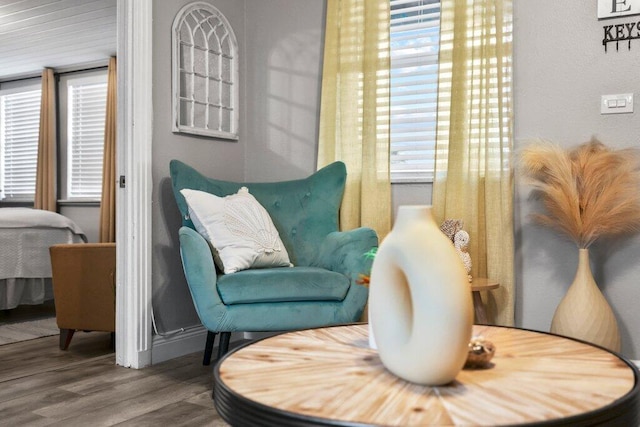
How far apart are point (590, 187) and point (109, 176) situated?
5.03m

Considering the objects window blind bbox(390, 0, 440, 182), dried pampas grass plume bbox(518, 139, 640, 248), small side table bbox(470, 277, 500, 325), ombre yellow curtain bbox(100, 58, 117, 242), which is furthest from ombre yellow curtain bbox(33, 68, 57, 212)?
dried pampas grass plume bbox(518, 139, 640, 248)

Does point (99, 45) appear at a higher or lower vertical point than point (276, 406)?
higher

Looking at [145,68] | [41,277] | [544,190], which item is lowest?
[41,277]

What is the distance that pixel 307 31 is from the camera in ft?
12.1

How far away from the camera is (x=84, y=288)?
342 centimetres

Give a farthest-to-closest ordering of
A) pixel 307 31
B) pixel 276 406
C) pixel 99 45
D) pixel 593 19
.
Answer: pixel 99 45
pixel 307 31
pixel 593 19
pixel 276 406

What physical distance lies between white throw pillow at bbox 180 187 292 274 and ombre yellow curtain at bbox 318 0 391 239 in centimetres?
57

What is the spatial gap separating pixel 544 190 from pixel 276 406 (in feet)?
7.36

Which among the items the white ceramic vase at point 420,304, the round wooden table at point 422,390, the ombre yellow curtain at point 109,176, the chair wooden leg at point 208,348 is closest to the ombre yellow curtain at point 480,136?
the chair wooden leg at point 208,348

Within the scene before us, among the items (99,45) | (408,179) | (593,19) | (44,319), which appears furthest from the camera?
(99,45)

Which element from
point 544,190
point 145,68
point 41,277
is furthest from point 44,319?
point 544,190

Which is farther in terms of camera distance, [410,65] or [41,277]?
[41,277]

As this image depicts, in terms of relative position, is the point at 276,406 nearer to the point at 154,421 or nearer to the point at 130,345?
the point at 154,421

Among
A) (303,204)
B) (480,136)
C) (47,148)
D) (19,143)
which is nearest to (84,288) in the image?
(303,204)
